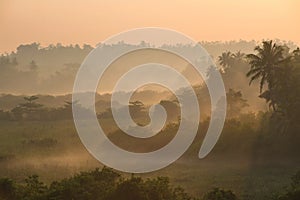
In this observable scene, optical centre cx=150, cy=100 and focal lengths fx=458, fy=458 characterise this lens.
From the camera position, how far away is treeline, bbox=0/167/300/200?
16.2m

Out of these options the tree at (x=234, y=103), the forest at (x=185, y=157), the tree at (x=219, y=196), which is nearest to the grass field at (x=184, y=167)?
the forest at (x=185, y=157)

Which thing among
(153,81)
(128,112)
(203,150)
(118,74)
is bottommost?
(203,150)

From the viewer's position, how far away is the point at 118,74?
179875 mm

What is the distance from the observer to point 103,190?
57.2 ft

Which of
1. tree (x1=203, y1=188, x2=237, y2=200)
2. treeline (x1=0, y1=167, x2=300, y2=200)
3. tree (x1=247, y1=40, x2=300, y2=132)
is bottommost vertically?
tree (x1=203, y1=188, x2=237, y2=200)

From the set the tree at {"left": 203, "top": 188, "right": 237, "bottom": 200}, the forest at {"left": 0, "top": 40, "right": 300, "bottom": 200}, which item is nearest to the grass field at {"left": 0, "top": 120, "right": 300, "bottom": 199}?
the forest at {"left": 0, "top": 40, "right": 300, "bottom": 200}

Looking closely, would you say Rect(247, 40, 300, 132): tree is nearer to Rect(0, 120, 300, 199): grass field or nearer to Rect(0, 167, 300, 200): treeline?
Rect(0, 120, 300, 199): grass field

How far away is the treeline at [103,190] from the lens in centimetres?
1620

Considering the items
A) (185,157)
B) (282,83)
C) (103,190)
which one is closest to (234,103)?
(282,83)

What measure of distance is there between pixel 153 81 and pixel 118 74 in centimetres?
7876

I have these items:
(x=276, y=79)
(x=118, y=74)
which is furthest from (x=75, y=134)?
(x=118, y=74)

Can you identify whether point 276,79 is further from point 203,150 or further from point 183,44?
point 183,44

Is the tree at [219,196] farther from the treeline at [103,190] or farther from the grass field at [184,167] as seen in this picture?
the grass field at [184,167]

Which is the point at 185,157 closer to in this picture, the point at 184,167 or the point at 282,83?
the point at 184,167
